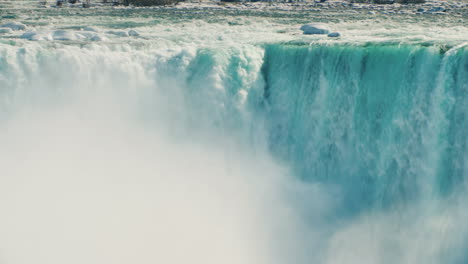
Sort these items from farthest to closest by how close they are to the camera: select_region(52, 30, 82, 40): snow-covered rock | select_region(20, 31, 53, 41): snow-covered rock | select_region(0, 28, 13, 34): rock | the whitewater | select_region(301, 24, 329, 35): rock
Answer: select_region(0, 28, 13, 34): rock < select_region(301, 24, 329, 35): rock < select_region(52, 30, 82, 40): snow-covered rock < select_region(20, 31, 53, 41): snow-covered rock < the whitewater

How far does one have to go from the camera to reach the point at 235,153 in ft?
32.3

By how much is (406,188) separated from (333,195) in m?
1.33

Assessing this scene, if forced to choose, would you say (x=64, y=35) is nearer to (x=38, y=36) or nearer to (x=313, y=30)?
(x=38, y=36)

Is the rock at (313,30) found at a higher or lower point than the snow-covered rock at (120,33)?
higher

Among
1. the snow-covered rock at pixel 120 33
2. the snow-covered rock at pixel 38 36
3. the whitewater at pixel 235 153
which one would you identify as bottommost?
the whitewater at pixel 235 153

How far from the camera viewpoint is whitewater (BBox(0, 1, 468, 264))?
8.36 metres

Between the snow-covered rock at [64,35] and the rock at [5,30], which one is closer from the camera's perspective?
the snow-covered rock at [64,35]

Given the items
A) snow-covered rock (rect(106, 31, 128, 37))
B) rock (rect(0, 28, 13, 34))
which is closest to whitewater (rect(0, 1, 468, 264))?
snow-covered rock (rect(106, 31, 128, 37))

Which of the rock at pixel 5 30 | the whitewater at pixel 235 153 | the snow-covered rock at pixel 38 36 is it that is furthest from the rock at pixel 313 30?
the rock at pixel 5 30

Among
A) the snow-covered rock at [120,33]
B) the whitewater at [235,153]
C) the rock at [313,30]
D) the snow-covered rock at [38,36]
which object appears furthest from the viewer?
the rock at [313,30]

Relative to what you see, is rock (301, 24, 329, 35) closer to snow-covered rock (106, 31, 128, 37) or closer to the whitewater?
the whitewater

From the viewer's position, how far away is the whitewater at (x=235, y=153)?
8.36 meters

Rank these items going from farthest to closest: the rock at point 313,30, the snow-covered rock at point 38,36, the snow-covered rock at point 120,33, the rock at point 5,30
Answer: the rock at point 5,30 < the rock at point 313,30 < the snow-covered rock at point 120,33 < the snow-covered rock at point 38,36

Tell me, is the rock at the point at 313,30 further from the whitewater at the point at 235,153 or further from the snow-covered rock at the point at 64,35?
the snow-covered rock at the point at 64,35
